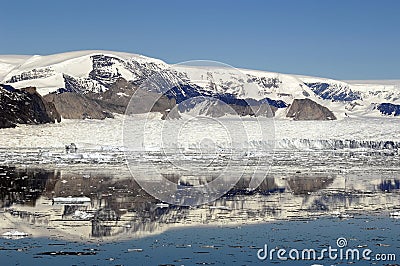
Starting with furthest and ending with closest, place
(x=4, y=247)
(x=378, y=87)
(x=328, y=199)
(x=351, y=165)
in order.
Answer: (x=378, y=87)
(x=351, y=165)
(x=328, y=199)
(x=4, y=247)

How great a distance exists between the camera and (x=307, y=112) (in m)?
68.9

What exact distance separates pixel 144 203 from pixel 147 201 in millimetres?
346

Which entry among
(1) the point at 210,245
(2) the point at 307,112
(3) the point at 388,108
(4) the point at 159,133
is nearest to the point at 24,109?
(4) the point at 159,133

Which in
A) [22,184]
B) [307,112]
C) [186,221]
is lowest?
[186,221]

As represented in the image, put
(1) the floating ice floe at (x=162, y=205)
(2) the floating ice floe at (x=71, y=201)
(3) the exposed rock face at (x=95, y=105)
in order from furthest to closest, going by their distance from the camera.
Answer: (3) the exposed rock face at (x=95, y=105)
(2) the floating ice floe at (x=71, y=201)
(1) the floating ice floe at (x=162, y=205)

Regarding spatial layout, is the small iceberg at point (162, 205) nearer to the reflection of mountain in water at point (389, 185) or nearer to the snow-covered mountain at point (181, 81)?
the reflection of mountain in water at point (389, 185)

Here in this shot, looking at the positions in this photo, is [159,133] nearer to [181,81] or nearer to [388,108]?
[181,81]

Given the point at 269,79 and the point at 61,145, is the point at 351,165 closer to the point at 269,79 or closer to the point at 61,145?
the point at 61,145

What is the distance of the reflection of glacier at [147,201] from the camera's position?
11.6 m

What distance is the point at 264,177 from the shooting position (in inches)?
815

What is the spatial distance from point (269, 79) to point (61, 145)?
288 feet

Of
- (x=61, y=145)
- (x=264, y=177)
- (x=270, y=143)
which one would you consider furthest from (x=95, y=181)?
(x=270, y=143)

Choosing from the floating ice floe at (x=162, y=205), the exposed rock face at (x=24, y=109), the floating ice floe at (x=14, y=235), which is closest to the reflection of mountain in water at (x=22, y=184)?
the floating ice floe at (x=162, y=205)

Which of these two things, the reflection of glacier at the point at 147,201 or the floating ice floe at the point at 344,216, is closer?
the reflection of glacier at the point at 147,201
